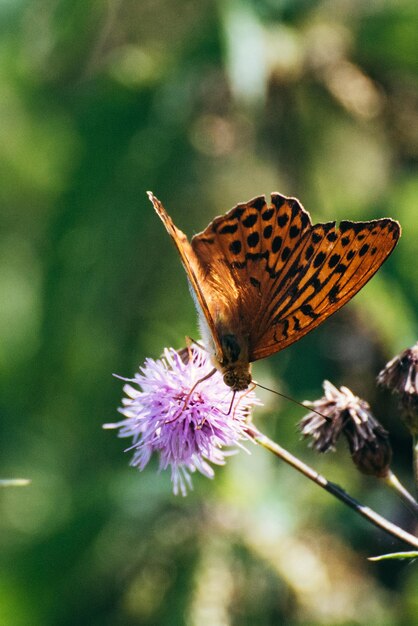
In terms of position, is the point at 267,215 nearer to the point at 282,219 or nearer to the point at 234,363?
the point at 282,219

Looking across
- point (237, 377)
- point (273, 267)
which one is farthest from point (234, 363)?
point (273, 267)

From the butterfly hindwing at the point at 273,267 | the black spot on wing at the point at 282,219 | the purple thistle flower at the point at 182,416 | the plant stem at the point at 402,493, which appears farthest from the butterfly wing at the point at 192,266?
the plant stem at the point at 402,493

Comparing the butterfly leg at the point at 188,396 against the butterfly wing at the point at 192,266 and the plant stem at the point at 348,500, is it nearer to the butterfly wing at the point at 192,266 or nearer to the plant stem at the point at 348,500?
the butterfly wing at the point at 192,266

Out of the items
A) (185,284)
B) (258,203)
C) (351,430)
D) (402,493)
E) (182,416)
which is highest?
(185,284)

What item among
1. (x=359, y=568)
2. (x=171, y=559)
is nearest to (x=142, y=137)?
(x=171, y=559)

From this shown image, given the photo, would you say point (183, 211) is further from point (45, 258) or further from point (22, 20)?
point (22, 20)

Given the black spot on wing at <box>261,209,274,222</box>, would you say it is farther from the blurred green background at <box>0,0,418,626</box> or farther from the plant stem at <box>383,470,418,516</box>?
the blurred green background at <box>0,0,418,626</box>
